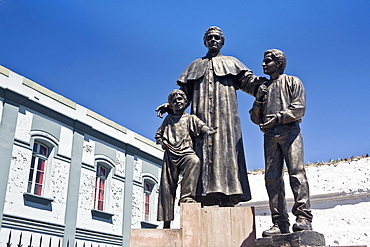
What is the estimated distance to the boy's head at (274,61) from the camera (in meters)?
4.79

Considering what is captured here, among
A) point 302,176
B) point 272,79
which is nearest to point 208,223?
point 302,176

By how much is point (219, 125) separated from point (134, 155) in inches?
540

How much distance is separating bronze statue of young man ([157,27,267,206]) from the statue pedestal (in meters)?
0.35

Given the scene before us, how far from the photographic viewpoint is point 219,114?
532 centimetres

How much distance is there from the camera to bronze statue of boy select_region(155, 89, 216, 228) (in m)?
4.83

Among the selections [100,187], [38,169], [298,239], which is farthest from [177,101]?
[100,187]

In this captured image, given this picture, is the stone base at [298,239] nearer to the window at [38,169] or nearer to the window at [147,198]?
the window at [38,169]

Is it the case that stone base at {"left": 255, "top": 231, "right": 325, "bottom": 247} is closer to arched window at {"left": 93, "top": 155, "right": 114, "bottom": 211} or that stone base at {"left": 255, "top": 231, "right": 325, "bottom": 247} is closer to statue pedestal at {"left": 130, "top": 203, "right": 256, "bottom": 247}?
statue pedestal at {"left": 130, "top": 203, "right": 256, "bottom": 247}

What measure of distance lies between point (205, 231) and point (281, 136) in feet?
4.65

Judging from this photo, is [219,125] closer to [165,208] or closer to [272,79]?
[272,79]

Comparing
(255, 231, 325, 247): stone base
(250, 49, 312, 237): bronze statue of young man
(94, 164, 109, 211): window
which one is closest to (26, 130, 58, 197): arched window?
(94, 164, 109, 211): window

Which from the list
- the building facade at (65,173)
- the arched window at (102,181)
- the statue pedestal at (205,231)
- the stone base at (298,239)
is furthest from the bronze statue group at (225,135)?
the arched window at (102,181)

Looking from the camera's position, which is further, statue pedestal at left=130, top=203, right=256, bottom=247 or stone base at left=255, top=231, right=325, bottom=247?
statue pedestal at left=130, top=203, right=256, bottom=247

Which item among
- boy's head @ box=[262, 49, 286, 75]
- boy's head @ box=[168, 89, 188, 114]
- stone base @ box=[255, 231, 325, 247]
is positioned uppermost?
boy's head @ box=[262, 49, 286, 75]
